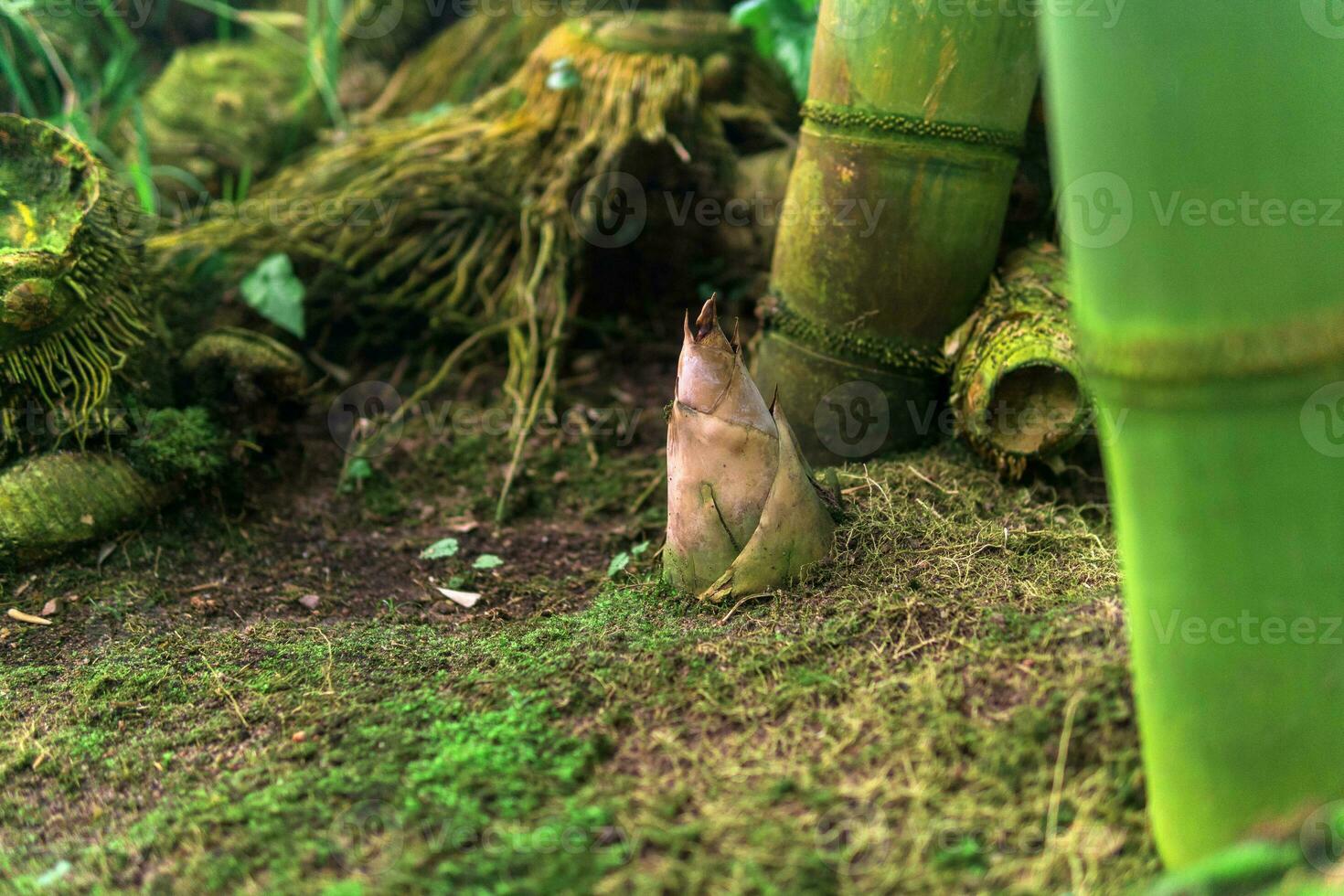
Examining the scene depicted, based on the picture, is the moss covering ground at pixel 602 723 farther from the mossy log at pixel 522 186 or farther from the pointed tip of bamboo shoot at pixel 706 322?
the mossy log at pixel 522 186

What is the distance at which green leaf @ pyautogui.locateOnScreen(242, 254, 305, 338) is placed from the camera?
3141mm

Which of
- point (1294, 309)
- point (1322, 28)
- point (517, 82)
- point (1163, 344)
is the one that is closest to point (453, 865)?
point (1163, 344)

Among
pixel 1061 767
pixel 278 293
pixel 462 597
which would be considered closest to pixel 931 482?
pixel 1061 767

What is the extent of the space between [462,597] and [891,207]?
139cm

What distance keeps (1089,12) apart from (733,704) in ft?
3.88

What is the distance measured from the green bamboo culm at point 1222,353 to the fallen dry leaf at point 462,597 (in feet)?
5.14

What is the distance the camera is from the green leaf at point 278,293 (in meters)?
3.14

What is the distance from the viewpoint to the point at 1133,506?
52.5 inches

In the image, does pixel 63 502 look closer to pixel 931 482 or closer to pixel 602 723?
pixel 602 723

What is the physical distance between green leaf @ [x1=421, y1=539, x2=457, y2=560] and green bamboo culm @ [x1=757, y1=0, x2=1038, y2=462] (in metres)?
0.96

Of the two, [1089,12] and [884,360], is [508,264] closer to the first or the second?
[884,360]

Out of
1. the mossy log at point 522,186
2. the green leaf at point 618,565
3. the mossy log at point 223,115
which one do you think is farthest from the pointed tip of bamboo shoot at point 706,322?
the mossy log at point 223,115

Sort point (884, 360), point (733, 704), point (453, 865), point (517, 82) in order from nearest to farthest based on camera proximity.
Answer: point (453, 865)
point (733, 704)
point (884, 360)
point (517, 82)

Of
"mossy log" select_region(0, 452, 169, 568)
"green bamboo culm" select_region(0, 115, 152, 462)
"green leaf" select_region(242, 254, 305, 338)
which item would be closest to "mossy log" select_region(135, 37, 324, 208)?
"green leaf" select_region(242, 254, 305, 338)
